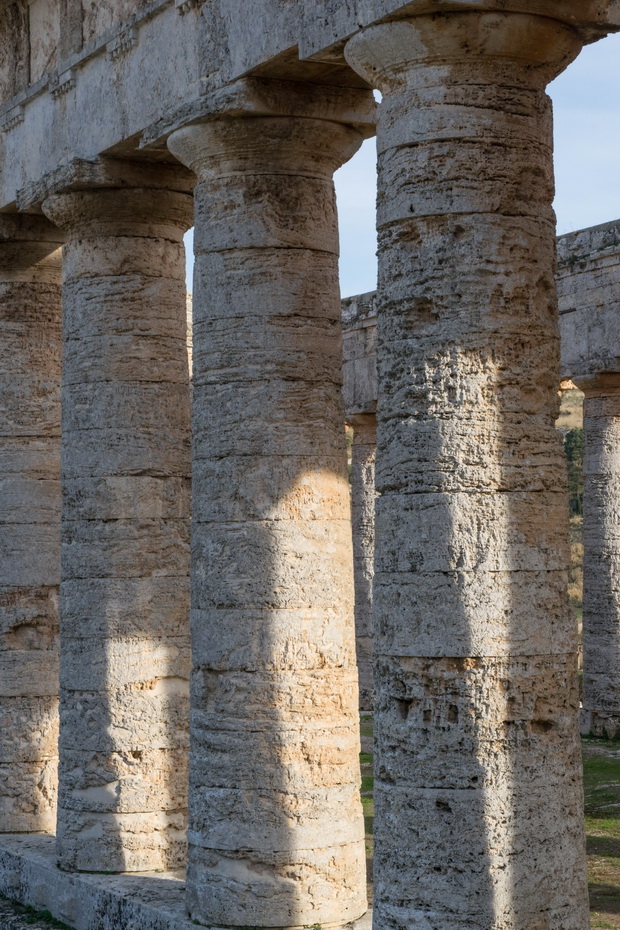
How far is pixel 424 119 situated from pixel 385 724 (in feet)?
12.4

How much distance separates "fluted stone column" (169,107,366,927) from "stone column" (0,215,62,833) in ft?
13.9

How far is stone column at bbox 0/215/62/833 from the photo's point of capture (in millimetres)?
15562

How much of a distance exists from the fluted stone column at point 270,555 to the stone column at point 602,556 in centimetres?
1288

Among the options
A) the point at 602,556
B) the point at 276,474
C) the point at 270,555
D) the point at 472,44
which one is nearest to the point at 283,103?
the point at 472,44

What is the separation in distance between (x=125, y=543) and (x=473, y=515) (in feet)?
17.5

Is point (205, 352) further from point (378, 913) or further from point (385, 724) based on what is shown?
point (378, 913)

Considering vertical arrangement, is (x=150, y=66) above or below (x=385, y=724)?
above

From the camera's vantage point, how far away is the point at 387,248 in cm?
941

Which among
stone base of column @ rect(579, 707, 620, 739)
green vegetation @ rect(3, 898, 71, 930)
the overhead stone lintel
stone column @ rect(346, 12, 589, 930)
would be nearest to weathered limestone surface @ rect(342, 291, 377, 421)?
stone base of column @ rect(579, 707, 620, 739)

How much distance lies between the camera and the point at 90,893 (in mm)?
13039

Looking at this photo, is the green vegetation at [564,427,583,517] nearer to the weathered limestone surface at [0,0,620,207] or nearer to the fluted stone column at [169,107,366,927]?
the weathered limestone surface at [0,0,620,207]

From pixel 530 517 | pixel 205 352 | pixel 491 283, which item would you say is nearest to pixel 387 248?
pixel 491 283

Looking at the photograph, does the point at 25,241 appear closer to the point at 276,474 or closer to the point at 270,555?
the point at 276,474

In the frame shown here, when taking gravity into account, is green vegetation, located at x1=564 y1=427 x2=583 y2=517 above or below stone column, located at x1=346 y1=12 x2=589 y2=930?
above
